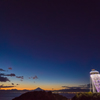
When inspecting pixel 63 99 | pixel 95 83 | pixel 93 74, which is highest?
pixel 93 74

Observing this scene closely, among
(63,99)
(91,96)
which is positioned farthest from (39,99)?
(91,96)

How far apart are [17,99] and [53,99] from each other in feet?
41.4

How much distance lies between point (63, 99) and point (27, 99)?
50.8ft

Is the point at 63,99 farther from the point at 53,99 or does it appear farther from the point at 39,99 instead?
the point at 39,99

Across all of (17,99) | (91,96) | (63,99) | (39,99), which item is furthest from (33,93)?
(91,96)

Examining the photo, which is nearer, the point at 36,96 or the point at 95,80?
the point at 36,96

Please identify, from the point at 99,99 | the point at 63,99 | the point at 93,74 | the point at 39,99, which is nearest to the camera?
the point at 99,99

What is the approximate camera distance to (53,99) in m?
44.0

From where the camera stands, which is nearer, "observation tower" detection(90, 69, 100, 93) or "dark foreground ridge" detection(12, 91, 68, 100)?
"dark foreground ridge" detection(12, 91, 68, 100)

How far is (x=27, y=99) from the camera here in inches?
1624

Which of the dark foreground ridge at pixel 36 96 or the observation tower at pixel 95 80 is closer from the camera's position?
the dark foreground ridge at pixel 36 96

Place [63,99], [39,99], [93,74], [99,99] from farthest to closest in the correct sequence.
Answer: [93,74] → [63,99] → [39,99] → [99,99]

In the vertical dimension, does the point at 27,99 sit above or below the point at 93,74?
below

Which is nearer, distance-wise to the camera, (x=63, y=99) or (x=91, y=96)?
(x=91, y=96)
